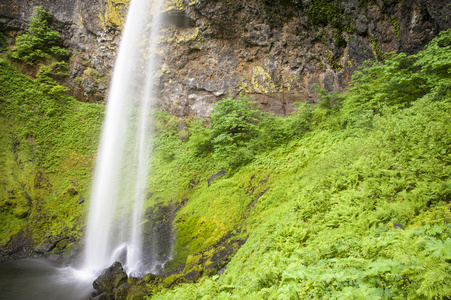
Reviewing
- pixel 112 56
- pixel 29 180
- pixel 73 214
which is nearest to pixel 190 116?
pixel 112 56

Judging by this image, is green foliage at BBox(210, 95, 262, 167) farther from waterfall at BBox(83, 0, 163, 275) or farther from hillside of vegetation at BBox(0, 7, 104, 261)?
hillside of vegetation at BBox(0, 7, 104, 261)

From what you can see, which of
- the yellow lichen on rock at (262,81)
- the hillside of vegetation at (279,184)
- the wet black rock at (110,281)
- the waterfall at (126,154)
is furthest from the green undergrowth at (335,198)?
the yellow lichen on rock at (262,81)

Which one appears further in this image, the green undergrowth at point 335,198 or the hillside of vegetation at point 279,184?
the hillside of vegetation at point 279,184

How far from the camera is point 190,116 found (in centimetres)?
1673

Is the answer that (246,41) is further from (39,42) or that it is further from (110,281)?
(39,42)

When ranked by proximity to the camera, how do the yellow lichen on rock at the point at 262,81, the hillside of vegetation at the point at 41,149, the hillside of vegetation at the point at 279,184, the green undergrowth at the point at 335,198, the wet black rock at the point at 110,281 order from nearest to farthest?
the green undergrowth at the point at 335,198, the hillside of vegetation at the point at 279,184, the wet black rock at the point at 110,281, the hillside of vegetation at the point at 41,149, the yellow lichen on rock at the point at 262,81

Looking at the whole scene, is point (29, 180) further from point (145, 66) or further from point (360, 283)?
point (360, 283)

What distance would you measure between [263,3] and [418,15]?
25.6 ft

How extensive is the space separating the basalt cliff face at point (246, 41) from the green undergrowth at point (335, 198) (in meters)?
2.48

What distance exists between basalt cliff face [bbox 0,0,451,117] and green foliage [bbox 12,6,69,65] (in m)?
0.74

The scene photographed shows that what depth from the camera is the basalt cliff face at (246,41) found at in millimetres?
10195

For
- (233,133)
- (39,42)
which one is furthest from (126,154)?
(39,42)

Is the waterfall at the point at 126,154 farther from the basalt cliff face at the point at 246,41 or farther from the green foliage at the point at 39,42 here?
the green foliage at the point at 39,42

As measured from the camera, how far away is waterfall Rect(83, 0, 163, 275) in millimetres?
9963
